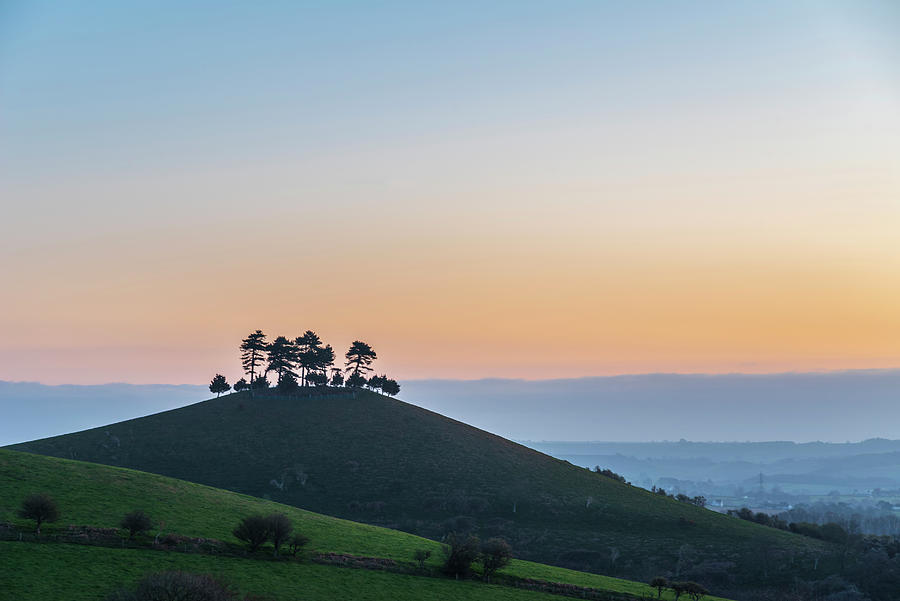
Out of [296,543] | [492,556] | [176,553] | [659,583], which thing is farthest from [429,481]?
[176,553]

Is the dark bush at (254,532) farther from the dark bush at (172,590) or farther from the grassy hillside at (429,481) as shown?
the grassy hillside at (429,481)

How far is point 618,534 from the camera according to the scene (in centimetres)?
9956

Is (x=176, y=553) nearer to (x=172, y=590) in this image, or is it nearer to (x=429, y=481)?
(x=172, y=590)

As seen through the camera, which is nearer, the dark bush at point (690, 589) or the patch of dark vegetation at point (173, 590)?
the patch of dark vegetation at point (173, 590)

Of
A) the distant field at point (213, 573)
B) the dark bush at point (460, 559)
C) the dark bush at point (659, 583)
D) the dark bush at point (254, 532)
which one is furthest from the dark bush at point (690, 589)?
the dark bush at point (254, 532)

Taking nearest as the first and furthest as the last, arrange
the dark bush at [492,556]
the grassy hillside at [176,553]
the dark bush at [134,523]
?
1. the grassy hillside at [176,553]
2. the dark bush at [134,523]
3. the dark bush at [492,556]

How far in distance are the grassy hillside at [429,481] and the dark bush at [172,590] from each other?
54.9m

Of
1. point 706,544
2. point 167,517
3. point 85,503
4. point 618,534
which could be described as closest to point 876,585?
point 706,544

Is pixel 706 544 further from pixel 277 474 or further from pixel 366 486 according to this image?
pixel 277 474

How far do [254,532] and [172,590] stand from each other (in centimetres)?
1997

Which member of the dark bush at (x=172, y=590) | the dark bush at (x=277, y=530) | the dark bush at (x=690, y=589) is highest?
the dark bush at (x=277, y=530)

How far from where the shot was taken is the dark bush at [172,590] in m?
44.7

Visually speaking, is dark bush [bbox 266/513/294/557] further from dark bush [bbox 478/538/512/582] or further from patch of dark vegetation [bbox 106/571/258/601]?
dark bush [bbox 478/538/512/582]

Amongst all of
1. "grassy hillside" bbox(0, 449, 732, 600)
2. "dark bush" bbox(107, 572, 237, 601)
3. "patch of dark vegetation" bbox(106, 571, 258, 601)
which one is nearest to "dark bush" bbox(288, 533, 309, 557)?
"grassy hillside" bbox(0, 449, 732, 600)
